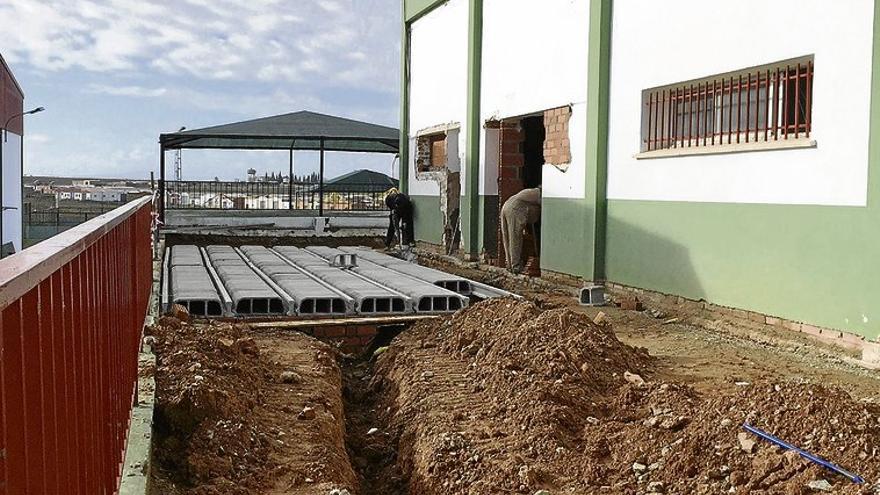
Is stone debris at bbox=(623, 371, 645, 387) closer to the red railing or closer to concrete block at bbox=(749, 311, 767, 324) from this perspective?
concrete block at bbox=(749, 311, 767, 324)

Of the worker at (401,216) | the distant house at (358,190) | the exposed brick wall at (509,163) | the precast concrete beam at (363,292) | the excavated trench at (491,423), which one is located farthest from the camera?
the distant house at (358,190)

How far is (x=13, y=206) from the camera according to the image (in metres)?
21.8

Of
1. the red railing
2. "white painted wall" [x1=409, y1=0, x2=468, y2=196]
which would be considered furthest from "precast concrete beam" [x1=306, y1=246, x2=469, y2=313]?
"white painted wall" [x1=409, y1=0, x2=468, y2=196]

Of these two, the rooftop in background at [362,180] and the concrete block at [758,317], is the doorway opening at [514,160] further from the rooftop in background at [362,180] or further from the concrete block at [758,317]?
the rooftop in background at [362,180]

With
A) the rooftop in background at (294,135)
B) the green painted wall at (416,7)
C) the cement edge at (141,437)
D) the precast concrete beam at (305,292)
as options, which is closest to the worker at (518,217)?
the precast concrete beam at (305,292)

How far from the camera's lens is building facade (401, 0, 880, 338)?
23.4 ft

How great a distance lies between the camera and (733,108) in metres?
8.68

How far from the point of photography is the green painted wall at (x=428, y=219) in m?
17.5

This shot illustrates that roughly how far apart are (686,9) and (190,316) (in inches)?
240

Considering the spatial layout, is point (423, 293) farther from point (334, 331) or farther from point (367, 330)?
point (334, 331)

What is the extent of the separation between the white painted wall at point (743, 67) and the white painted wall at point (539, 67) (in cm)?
84

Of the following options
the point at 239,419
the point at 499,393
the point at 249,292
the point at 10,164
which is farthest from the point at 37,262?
the point at 10,164

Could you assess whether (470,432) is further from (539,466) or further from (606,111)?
(606,111)

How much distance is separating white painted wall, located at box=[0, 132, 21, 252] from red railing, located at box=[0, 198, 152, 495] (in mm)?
17856
